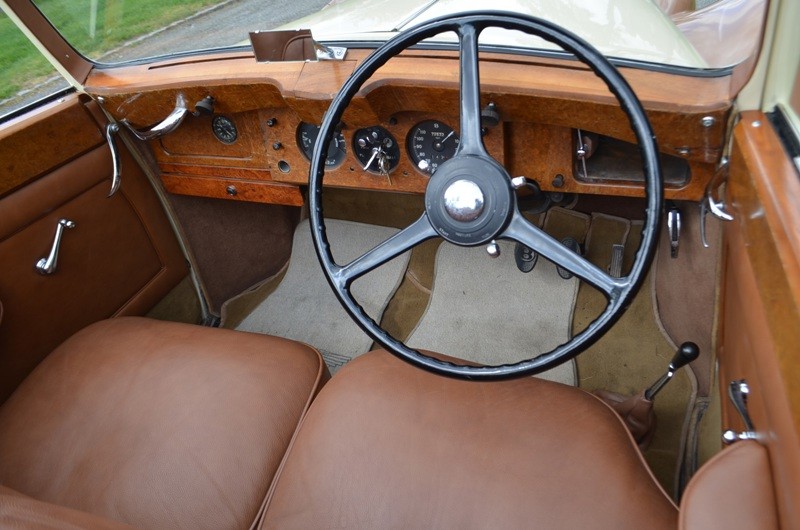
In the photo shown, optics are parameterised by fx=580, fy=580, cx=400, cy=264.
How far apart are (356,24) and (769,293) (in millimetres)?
1283

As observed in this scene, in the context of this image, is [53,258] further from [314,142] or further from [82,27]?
[314,142]

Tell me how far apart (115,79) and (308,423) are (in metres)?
1.18

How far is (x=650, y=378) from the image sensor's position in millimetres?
1805

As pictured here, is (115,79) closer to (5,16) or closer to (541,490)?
(5,16)

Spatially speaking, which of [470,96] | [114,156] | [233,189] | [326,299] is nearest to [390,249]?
[470,96]

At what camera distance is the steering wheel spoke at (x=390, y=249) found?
113 centimetres

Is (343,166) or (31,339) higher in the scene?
(343,166)

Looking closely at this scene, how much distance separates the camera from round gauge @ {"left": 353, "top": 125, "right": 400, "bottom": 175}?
159cm

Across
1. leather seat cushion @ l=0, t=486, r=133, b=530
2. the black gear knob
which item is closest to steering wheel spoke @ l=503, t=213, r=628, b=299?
the black gear knob

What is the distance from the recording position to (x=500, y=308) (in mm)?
2094

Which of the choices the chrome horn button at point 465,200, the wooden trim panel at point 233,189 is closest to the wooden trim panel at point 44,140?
the wooden trim panel at point 233,189

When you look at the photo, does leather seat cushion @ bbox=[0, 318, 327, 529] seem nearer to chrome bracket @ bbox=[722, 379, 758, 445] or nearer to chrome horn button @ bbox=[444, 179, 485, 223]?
chrome horn button @ bbox=[444, 179, 485, 223]

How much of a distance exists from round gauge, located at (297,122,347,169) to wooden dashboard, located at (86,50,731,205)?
0.02 metres

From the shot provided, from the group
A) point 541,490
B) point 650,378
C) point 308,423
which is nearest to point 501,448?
point 541,490
